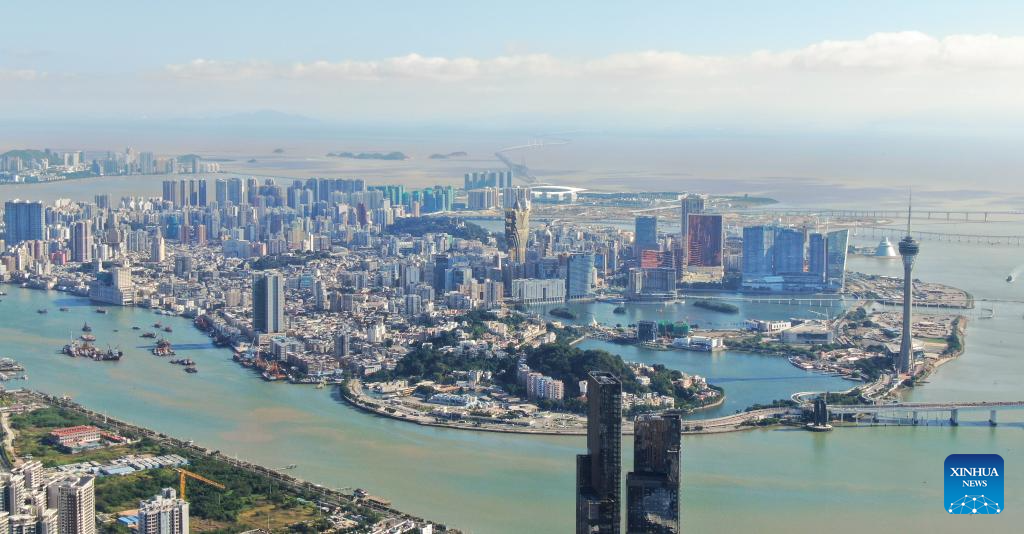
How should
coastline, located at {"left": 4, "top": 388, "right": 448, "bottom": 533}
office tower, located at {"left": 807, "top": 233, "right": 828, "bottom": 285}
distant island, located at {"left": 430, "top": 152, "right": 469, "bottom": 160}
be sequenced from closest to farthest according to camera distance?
coastline, located at {"left": 4, "top": 388, "right": 448, "bottom": 533}, office tower, located at {"left": 807, "top": 233, "right": 828, "bottom": 285}, distant island, located at {"left": 430, "top": 152, "right": 469, "bottom": 160}

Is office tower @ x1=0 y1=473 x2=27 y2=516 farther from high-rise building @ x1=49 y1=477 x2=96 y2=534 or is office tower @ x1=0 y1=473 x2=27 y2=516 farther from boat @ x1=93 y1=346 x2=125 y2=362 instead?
boat @ x1=93 y1=346 x2=125 y2=362

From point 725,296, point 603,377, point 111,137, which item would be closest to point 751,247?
point 725,296

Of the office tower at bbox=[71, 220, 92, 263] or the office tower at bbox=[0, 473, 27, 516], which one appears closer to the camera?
the office tower at bbox=[0, 473, 27, 516]

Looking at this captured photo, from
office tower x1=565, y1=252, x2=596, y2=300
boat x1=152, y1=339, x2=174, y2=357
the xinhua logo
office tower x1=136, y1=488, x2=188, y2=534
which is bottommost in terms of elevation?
boat x1=152, y1=339, x2=174, y2=357

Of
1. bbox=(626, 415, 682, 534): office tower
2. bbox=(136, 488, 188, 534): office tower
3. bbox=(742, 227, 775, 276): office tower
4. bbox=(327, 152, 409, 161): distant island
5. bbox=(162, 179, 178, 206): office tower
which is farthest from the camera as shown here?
bbox=(327, 152, 409, 161): distant island

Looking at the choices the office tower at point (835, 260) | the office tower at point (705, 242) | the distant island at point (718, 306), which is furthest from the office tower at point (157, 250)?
the office tower at point (835, 260)

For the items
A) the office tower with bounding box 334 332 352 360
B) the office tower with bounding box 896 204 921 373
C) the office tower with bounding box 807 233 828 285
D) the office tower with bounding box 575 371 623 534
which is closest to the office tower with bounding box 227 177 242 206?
the office tower with bounding box 807 233 828 285

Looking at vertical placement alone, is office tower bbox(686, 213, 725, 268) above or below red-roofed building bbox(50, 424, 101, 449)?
above
